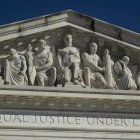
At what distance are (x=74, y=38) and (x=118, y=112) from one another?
2559mm

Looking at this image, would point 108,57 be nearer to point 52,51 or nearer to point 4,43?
point 52,51

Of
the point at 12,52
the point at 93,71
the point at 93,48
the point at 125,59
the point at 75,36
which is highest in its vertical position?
the point at 75,36

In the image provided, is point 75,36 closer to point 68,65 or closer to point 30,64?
point 68,65

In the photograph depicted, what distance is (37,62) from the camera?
2041 cm

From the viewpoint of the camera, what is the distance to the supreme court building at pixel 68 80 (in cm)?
1992

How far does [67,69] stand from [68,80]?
34 cm

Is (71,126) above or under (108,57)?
under

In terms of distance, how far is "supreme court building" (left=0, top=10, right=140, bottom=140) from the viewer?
1992cm

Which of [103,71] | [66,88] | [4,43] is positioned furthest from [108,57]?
[4,43]

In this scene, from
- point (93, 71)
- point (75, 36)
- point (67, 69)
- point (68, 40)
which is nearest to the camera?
point (67, 69)

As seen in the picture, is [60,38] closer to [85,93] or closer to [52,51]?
[52,51]

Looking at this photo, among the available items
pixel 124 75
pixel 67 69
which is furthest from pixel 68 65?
pixel 124 75

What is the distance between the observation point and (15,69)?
66.2 ft

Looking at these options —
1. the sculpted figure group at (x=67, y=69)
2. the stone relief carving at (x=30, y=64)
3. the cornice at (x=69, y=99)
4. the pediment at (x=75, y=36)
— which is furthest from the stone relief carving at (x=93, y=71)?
the stone relief carving at (x=30, y=64)
